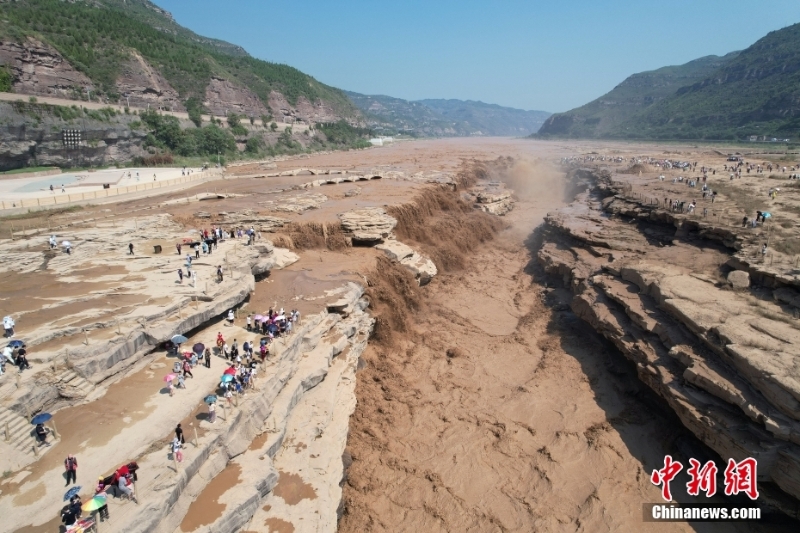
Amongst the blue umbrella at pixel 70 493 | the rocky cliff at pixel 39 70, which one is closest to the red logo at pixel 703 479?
the blue umbrella at pixel 70 493

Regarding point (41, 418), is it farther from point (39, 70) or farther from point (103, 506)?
point (39, 70)

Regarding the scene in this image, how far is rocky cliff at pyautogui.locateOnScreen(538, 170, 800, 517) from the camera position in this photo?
39.4 ft

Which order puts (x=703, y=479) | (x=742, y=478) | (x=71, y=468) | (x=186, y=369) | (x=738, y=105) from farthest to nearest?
(x=738, y=105), (x=703, y=479), (x=186, y=369), (x=742, y=478), (x=71, y=468)

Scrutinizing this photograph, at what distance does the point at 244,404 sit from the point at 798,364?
611 inches

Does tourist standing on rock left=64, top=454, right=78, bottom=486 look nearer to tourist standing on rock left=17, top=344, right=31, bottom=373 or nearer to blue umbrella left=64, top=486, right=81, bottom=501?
blue umbrella left=64, top=486, right=81, bottom=501

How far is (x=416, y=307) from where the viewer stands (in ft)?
81.4

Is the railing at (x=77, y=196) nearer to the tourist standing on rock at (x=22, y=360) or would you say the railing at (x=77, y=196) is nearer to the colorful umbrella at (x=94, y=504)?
the tourist standing on rock at (x=22, y=360)

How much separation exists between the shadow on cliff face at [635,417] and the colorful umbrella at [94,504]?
13.8 metres

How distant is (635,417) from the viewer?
16.7 meters

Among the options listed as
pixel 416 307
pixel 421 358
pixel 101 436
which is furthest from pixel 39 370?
pixel 416 307

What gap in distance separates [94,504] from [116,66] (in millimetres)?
78165

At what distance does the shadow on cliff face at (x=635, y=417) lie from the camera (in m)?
13.2

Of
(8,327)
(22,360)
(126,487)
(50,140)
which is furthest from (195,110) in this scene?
(126,487)

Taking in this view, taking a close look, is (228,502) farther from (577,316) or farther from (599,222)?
(599,222)
